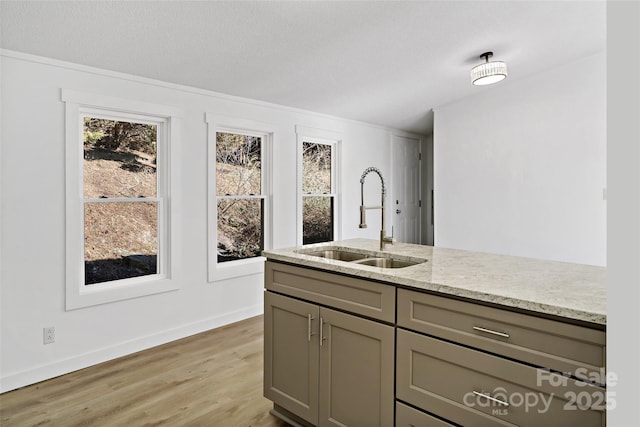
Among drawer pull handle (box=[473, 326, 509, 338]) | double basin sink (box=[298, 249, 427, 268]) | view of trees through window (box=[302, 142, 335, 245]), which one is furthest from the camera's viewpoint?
view of trees through window (box=[302, 142, 335, 245])

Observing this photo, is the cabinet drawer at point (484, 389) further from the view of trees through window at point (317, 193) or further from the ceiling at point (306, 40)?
the view of trees through window at point (317, 193)

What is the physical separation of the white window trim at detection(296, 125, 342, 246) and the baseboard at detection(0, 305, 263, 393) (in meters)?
1.23

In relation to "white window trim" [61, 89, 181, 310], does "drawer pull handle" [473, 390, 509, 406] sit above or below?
below

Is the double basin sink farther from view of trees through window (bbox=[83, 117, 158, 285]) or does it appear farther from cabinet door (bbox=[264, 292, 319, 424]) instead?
view of trees through window (bbox=[83, 117, 158, 285])

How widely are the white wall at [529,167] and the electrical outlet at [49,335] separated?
4375mm

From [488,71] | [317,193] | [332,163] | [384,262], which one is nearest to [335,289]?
[384,262]

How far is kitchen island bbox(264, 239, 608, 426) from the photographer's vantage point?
4.06ft

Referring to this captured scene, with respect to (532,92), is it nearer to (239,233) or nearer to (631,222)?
(239,233)

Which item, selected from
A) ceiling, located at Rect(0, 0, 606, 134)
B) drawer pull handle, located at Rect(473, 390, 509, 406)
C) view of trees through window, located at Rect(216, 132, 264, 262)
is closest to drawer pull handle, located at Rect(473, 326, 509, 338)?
drawer pull handle, located at Rect(473, 390, 509, 406)

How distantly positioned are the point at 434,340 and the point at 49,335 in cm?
264

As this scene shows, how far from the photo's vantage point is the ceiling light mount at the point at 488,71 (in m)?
3.54

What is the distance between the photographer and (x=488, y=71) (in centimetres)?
358

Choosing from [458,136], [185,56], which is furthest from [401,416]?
[458,136]

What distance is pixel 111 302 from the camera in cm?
305
